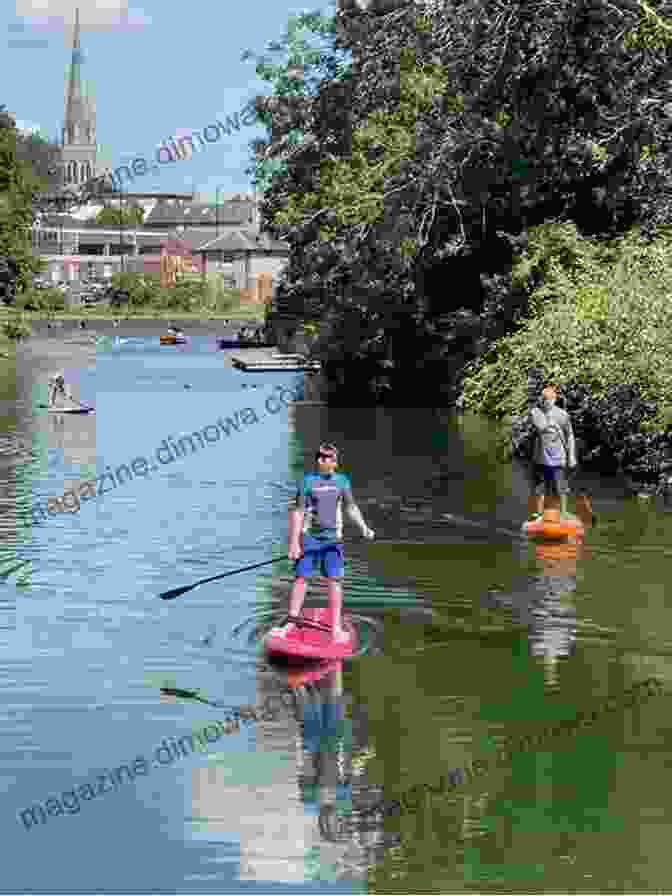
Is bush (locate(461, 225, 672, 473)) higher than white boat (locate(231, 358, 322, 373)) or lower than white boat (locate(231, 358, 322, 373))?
higher

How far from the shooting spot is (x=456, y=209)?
46.4 metres

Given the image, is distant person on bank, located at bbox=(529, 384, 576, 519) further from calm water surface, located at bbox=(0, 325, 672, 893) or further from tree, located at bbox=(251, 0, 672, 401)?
tree, located at bbox=(251, 0, 672, 401)

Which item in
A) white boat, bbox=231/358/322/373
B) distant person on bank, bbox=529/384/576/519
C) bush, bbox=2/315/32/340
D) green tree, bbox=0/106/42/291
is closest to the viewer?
distant person on bank, bbox=529/384/576/519

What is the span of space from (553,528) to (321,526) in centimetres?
813

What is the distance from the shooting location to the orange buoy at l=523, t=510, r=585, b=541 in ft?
74.6

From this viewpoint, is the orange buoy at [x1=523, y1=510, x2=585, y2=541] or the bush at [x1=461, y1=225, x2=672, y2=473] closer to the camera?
the orange buoy at [x1=523, y1=510, x2=585, y2=541]

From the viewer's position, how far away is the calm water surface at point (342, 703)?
1026 cm

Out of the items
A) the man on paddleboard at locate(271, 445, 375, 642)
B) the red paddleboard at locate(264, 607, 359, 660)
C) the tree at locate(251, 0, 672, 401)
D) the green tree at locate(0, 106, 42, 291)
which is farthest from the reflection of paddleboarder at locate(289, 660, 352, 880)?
the green tree at locate(0, 106, 42, 291)

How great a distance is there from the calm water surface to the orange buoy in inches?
13.1

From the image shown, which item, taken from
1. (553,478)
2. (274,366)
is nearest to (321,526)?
(553,478)

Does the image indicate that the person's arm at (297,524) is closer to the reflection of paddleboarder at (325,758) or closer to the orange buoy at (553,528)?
the reflection of paddleboarder at (325,758)

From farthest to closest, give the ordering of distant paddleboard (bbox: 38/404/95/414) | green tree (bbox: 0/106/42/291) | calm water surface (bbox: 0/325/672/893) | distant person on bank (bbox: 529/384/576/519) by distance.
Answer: green tree (bbox: 0/106/42/291)
distant paddleboard (bbox: 38/404/95/414)
distant person on bank (bbox: 529/384/576/519)
calm water surface (bbox: 0/325/672/893)

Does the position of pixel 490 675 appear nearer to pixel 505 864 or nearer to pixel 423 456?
pixel 505 864

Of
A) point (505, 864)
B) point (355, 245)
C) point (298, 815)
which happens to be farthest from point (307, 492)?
point (355, 245)
